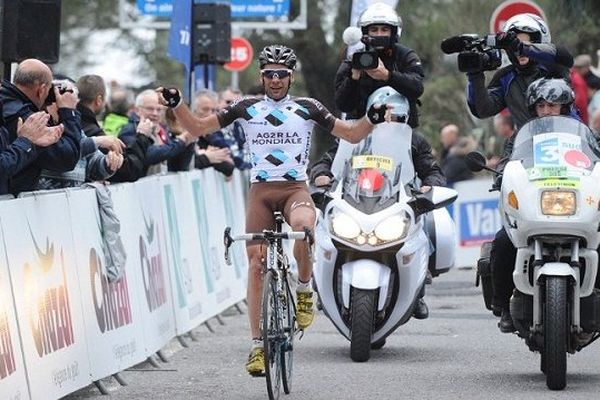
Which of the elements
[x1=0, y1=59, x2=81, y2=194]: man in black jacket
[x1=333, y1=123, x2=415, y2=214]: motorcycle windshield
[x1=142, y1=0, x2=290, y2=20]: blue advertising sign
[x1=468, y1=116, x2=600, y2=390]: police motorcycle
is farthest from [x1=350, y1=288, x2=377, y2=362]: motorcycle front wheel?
[x1=142, y1=0, x2=290, y2=20]: blue advertising sign

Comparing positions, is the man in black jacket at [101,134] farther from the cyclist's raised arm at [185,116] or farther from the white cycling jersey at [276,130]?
the white cycling jersey at [276,130]

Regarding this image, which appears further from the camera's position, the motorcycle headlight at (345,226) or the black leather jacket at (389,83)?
the black leather jacket at (389,83)

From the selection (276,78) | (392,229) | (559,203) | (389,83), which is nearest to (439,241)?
(392,229)

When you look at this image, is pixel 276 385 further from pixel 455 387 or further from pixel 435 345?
pixel 435 345

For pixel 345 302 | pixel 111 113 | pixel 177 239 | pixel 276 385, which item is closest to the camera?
pixel 276 385

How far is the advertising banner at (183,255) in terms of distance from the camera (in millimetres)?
14102

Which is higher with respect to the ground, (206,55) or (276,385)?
(206,55)

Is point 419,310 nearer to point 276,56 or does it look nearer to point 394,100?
point 394,100

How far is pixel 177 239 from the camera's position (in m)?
14.5

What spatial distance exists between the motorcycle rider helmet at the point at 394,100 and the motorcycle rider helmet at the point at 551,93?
71.1 inches

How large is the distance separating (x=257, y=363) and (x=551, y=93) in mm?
2400

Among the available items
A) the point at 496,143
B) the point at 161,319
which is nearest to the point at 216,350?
the point at 161,319

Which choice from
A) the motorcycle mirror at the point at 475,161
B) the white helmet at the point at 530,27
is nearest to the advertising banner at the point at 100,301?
the motorcycle mirror at the point at 475,161

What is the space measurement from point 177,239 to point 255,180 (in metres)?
3.29
